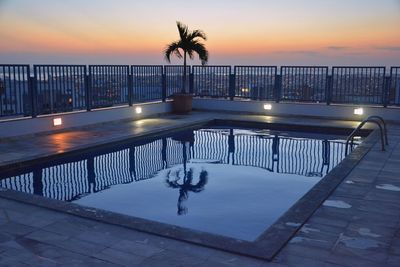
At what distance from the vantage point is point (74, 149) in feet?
25.8

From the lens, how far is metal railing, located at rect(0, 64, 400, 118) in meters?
9.47

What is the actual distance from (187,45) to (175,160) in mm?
6572

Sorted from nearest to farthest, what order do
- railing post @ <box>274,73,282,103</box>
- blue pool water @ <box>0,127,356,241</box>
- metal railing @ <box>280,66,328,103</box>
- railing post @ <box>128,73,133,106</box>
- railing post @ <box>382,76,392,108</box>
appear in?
1. blue pool water @ <box>0,127,356,241</box>
2. railing post @ <box>382,76,392,108</box>
3. railing post @ <box>128,73,133,106</box>
4. metal railing @ <box>280,66,328,103</box>
5. railing post @ <box>274,73,282,103</box>

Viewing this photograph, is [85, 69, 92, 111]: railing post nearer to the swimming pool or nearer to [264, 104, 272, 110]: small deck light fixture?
the swimming pool

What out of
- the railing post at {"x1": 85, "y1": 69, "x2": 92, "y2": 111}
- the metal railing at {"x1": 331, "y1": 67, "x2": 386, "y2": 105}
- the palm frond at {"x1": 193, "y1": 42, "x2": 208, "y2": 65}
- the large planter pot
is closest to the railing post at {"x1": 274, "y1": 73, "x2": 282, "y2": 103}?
the metal railing at {"x1": 331, "y1": 67, "x2": 386, "y2": 105}

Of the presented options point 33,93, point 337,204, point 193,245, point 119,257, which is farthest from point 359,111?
point 119,257

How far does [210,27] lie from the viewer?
17219mm

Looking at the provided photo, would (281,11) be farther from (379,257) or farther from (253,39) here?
(379,257)

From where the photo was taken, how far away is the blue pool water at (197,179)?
17.0 feet

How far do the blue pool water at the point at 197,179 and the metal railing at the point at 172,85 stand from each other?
2521 millimetres

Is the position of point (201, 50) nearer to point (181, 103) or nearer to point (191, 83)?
point (191, 83)

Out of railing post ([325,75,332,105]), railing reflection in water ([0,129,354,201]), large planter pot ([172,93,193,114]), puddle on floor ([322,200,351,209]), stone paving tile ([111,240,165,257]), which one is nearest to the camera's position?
stone paving tile ([111,240,165,257])

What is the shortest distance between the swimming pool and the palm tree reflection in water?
0.05 feet

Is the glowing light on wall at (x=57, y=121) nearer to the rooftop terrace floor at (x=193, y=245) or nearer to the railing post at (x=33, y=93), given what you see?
the railing post at (x=33, y=93)
